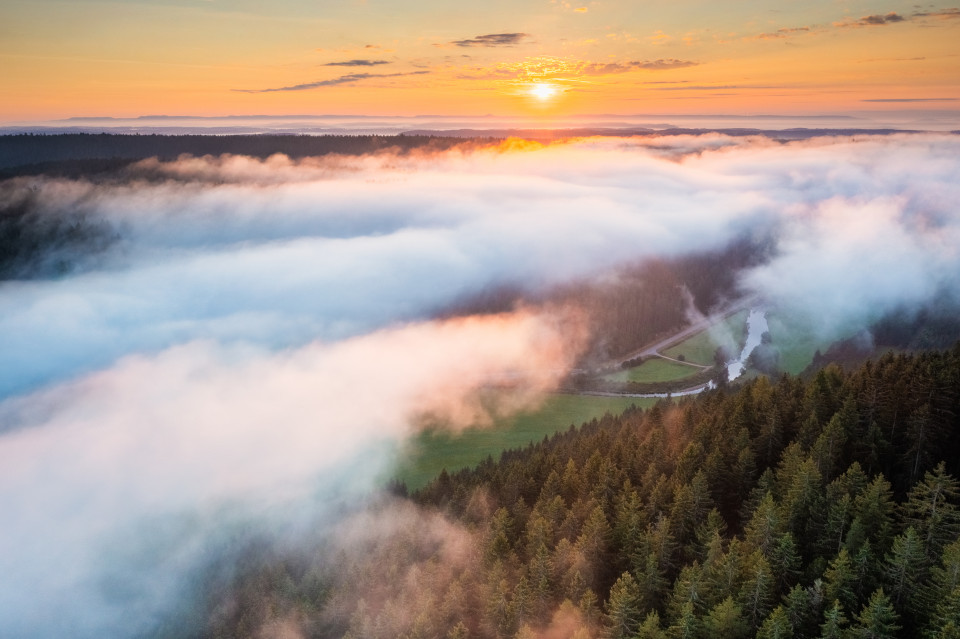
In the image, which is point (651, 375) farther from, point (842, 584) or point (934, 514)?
point (842, 584)

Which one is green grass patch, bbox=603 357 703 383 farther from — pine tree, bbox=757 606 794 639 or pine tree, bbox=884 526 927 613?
pine tree, bbox=757 606 794 639

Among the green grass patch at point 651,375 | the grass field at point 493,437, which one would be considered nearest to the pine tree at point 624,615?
the grass field at point 493,437

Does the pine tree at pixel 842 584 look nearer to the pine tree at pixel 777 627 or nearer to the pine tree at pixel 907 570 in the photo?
the pine tree at pixel 907 570

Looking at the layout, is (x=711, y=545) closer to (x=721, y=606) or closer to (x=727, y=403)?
(x=721, y=606)

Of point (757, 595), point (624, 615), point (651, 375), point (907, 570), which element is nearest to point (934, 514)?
point (907, 570)

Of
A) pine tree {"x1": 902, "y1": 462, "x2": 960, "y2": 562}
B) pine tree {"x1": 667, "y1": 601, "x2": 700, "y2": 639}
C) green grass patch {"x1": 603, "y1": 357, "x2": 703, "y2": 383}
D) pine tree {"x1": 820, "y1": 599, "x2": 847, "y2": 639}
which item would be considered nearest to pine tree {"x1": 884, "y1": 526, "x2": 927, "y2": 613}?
pine tree {"x1": 902, "y1": 462, "x2": 960, "y2": 562}

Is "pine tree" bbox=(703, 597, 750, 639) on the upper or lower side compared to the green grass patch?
upper

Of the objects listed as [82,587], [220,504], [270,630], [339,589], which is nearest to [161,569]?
[82,587]

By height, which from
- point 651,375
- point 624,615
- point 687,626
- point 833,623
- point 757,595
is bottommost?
point 651,375
